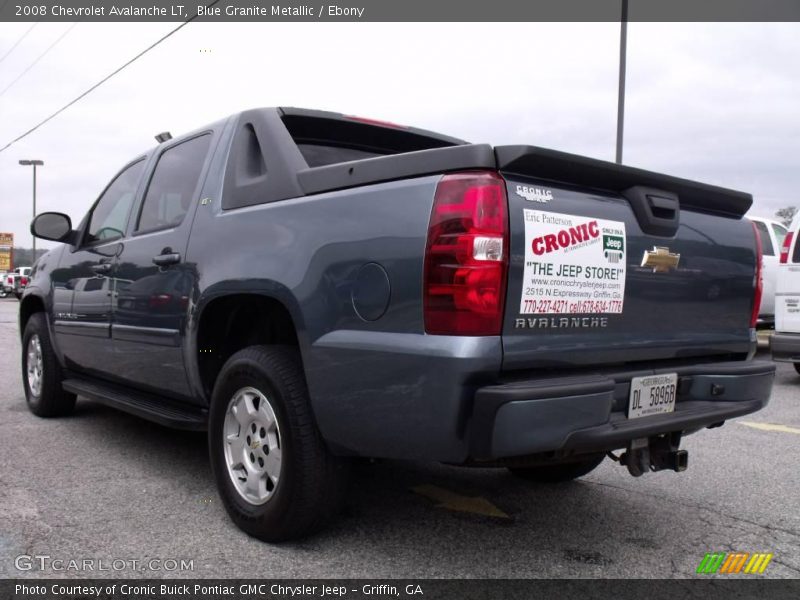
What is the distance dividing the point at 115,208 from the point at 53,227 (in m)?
0.58

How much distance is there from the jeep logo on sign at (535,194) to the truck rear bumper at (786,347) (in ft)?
20.6

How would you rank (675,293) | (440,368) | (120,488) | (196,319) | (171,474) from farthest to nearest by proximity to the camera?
(171,474)
(120,488)
(196,319)
(675,293)
(440,368)

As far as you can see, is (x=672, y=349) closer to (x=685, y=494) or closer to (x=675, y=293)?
(x=675, y=293)

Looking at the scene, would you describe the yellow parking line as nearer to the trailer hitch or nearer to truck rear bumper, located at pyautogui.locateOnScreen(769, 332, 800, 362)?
truck rear bumper, located at pyautogui.locateOnScreen(769, 332, 800, 362)

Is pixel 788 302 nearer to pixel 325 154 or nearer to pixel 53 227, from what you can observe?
pixel 325 154

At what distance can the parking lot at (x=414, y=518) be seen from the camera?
9.28 feet

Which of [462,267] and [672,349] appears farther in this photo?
[672,349]

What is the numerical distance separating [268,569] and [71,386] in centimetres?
268

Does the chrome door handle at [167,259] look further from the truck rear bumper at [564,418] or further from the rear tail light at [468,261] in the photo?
the truck rear bumper at [564,418]

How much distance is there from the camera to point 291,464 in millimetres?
2754

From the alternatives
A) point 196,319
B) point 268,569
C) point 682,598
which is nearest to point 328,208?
point 196,319

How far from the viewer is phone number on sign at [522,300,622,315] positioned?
242 cm

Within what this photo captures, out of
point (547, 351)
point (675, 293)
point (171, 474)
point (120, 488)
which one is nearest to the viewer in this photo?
point (547, 351)

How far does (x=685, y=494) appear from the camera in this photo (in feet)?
12.6
